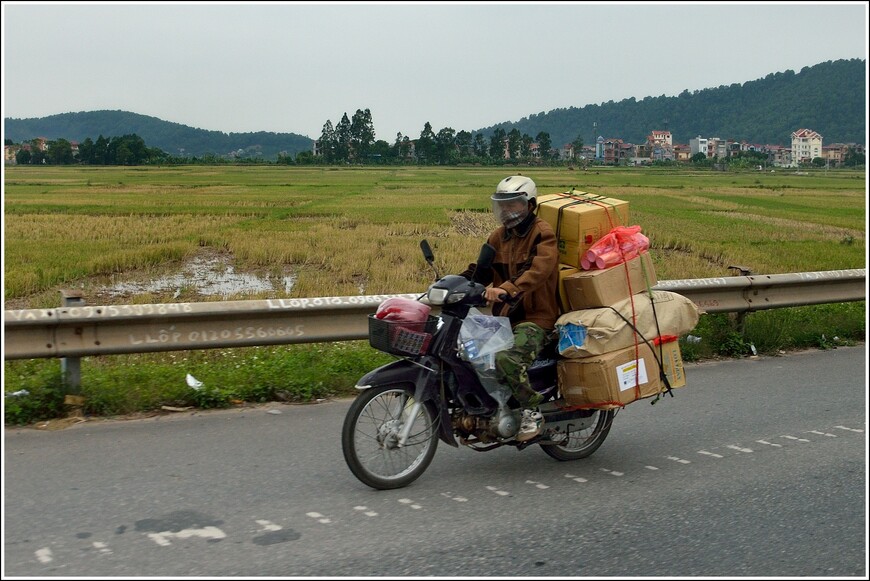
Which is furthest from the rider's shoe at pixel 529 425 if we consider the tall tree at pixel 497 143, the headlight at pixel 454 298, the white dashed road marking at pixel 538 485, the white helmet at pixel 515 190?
the tall tree at pixel 497 143

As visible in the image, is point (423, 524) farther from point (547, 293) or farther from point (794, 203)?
point (794, 203)

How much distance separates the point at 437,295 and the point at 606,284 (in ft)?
3.60

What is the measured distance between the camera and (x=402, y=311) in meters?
5.02

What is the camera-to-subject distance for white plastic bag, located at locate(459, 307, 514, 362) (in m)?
5.22

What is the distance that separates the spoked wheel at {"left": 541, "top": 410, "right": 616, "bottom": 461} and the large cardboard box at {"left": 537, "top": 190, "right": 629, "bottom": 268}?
1103 mm

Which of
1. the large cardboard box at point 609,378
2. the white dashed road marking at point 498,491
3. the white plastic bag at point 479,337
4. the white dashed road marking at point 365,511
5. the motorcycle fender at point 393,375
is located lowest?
the white dashed road marking at point 498,491

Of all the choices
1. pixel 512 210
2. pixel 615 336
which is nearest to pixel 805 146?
pixel 615 336

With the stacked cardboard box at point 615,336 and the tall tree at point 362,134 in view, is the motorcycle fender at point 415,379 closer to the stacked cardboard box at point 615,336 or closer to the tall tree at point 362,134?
the stacked cardboard box at point 615,336

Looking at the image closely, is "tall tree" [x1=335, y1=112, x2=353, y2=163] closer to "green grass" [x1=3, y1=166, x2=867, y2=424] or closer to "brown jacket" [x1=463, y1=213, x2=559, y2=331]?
"green grass" [x1=3, y1=166, x2=867, y2=424]

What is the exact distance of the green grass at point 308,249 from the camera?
7.41m

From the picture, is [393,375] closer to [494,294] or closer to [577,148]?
[494,294]

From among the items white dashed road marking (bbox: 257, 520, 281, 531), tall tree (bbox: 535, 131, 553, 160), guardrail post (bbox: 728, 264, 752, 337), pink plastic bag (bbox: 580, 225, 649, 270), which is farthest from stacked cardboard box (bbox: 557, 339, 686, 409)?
tall tree (bbox: 535, 131, 553, 160)

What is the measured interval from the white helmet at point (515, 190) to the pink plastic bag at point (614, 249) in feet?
1.61

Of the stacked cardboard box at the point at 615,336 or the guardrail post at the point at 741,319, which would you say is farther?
the guardrail post at the point at 741,319
